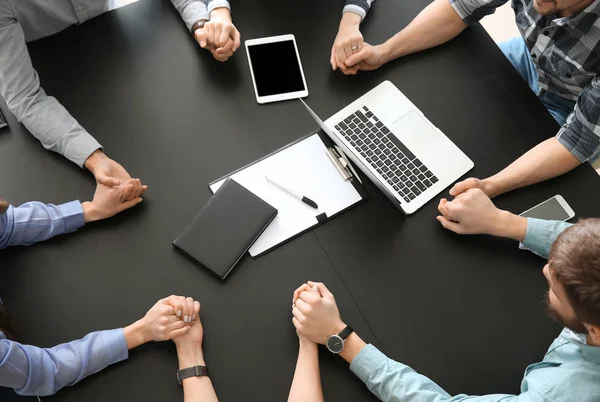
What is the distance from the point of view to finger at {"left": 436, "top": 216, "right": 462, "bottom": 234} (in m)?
1.30

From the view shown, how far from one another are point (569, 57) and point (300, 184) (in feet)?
2.44

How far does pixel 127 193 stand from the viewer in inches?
50.6

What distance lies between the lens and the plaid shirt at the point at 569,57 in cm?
130

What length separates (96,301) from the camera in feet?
4.08

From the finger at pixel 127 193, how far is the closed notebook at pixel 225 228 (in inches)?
6.0

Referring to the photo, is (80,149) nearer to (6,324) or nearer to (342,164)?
(6,324)

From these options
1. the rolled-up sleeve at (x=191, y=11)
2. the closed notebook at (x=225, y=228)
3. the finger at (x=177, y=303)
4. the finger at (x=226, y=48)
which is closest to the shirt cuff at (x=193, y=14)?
the rolled-up sleeve at (x=191, y=11)

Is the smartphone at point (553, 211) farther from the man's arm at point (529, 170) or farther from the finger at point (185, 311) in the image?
the finger at point (185, 311)

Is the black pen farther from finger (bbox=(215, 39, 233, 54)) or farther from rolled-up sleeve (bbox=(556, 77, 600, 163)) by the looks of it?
rolled-up sleeve (bbox=(556, 77, 600, 163))

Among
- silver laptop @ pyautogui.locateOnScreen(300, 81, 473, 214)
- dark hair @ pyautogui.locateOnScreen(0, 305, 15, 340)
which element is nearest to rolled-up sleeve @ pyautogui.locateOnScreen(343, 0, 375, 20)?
silver laptop @ pyautogui.locateOnScreen(300, 81, 473, 214)

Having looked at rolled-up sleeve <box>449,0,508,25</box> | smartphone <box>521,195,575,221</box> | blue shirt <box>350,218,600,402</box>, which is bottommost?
blue shirt <box>350,218,600,402</box>

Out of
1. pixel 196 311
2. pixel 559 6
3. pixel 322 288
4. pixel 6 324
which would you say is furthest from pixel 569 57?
pixel 6 324

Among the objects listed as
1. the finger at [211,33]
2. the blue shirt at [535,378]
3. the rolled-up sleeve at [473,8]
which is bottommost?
the blue shirt at [535,378]

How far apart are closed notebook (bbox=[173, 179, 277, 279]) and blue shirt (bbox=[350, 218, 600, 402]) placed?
0.36 meters
